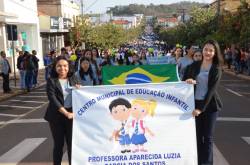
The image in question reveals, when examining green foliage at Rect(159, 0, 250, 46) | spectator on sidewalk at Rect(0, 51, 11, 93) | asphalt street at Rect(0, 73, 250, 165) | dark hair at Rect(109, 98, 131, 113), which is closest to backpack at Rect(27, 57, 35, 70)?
spectator on sidewalk at Rect(0, 51, 11, 93)

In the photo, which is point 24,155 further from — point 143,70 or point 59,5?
point 59,5

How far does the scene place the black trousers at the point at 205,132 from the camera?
7.00 metres

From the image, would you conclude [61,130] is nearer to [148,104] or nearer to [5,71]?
[148,104]

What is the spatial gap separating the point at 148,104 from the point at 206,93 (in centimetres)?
79

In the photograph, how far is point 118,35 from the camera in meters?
78.1

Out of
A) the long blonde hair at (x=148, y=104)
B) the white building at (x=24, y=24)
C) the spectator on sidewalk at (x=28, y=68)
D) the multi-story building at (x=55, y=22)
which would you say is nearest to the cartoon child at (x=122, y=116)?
the long blonde hair at (x=148, y=104)

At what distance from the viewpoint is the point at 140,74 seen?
30.2ft

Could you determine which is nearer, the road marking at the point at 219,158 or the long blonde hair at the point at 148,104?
the long blonde hair at the point at 148,104

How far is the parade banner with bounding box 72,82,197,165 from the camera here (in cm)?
→ 669

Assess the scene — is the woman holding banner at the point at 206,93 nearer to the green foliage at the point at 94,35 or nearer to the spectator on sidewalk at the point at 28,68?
the spectator on sidewalk at the point at 28,68

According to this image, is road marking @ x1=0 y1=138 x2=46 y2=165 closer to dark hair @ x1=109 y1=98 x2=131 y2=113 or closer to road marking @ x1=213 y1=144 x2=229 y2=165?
dark hair @ x1=109 y1=98 x2=131 y2=113

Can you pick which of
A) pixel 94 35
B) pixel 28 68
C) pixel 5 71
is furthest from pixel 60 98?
pixel 94 35

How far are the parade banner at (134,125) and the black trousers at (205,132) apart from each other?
265 mm

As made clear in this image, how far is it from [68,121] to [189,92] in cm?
162
